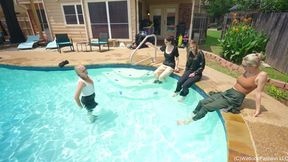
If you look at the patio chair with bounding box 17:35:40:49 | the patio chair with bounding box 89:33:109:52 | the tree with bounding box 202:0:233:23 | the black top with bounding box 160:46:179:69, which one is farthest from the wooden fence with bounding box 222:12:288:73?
the tree with bounding box 202:0:233:23

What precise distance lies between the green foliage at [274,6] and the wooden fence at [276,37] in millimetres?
271

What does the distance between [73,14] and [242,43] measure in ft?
33.0

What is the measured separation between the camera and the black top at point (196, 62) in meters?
4.06

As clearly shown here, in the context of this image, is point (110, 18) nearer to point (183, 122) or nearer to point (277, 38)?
point (277, 38)

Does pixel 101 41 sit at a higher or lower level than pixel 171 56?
lower

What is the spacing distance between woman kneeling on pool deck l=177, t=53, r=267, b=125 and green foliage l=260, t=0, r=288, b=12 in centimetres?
476

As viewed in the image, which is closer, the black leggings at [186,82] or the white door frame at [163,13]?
the black leggings at [186,82]

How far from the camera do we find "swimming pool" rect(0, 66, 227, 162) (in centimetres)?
318

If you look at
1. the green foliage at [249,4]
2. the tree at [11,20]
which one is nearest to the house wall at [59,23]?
the tree at [11,20]

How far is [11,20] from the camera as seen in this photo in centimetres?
1228

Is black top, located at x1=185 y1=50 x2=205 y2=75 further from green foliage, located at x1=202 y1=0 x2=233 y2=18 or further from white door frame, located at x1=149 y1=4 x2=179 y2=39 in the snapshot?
green foliage, located at x1=202 y1=0 x2=233 y2=18

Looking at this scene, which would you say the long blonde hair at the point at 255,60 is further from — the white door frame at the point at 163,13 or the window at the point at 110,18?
the white door frame at the point at 163,13

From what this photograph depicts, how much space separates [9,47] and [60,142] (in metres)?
12.1

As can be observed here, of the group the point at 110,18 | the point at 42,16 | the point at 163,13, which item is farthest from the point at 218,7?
the point at 42,16
